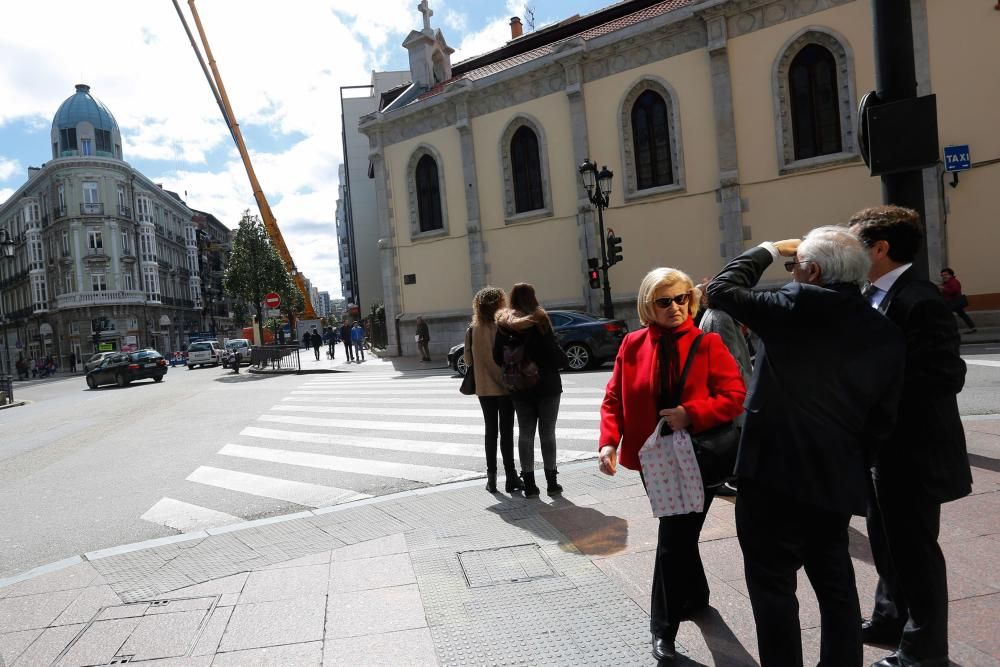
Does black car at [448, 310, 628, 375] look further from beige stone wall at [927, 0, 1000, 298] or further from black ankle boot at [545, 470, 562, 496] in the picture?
black ankle boot at [545, 470, 562, 496]

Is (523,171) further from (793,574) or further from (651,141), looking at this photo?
(793,574)

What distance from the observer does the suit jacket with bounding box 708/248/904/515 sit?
2148 millimetres

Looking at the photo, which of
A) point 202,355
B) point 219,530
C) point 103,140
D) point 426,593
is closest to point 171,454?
point 219,530

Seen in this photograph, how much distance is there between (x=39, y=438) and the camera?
11617mm

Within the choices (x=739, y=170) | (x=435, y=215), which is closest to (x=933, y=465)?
(x=739, y=170)

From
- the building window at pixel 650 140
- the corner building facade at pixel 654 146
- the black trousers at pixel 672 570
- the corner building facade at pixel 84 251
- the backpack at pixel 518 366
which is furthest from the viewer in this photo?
the corner building facade at pixel 84 251

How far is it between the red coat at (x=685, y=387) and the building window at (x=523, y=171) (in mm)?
19920

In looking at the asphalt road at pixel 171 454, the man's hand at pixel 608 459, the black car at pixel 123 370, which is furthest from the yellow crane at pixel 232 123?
the man's hand at pixel 608 459

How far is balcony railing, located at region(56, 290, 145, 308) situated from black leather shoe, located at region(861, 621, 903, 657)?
62666 millimetres

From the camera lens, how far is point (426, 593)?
366 cm

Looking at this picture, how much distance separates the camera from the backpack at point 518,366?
5145 millimetres

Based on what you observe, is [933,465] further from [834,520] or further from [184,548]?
[184,548]

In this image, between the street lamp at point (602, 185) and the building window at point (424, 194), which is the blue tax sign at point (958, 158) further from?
the building window at point (424, 194)

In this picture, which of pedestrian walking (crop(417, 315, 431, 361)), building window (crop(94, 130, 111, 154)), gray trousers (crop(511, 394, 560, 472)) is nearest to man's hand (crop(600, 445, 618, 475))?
gray trousers (crop(511, 394, 560, 472))
